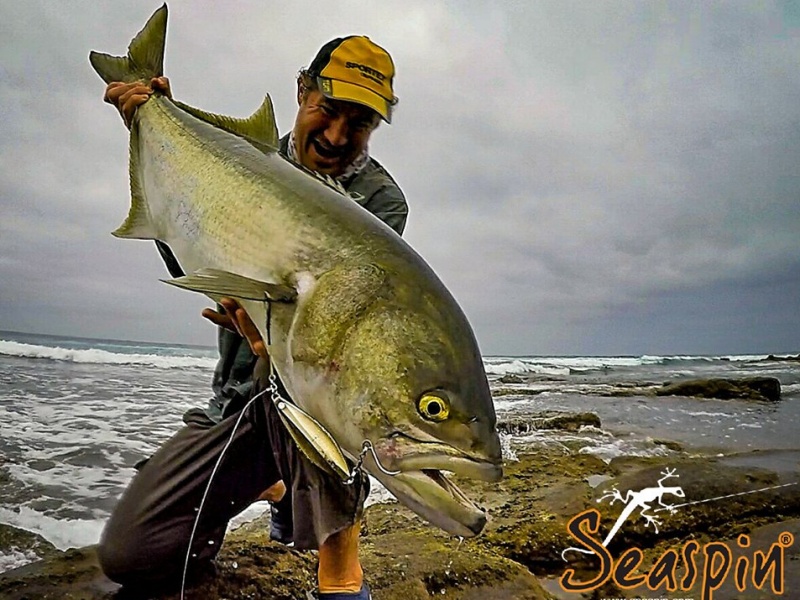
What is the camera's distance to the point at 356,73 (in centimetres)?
→ 268

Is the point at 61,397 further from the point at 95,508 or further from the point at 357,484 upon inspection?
the point at 357,484

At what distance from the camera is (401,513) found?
4.52 meters

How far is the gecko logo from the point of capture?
3.36 m

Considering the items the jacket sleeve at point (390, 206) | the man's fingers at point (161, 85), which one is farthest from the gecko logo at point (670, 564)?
the man's fingers at point (161, 85)

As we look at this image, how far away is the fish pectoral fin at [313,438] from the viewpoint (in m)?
1.57

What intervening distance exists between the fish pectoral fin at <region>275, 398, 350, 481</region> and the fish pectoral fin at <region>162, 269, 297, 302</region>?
0.31 metres

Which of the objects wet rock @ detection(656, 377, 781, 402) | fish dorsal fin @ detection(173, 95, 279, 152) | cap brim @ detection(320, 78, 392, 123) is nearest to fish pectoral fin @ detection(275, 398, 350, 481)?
fish dorsal fin @ detection(173, 95, 279, 152)

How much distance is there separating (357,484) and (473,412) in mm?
1047

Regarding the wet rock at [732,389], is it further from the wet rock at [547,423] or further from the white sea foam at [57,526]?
the white sea foam at [57,526]

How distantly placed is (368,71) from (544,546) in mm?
3008

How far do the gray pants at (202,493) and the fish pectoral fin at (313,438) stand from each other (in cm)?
80

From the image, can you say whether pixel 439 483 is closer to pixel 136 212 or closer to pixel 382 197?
pixel 382 197

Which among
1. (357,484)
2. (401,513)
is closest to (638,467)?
(401,513)

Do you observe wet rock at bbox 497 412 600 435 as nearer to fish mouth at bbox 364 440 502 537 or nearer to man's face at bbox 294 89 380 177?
man's face at bbox 294 89 380 177
